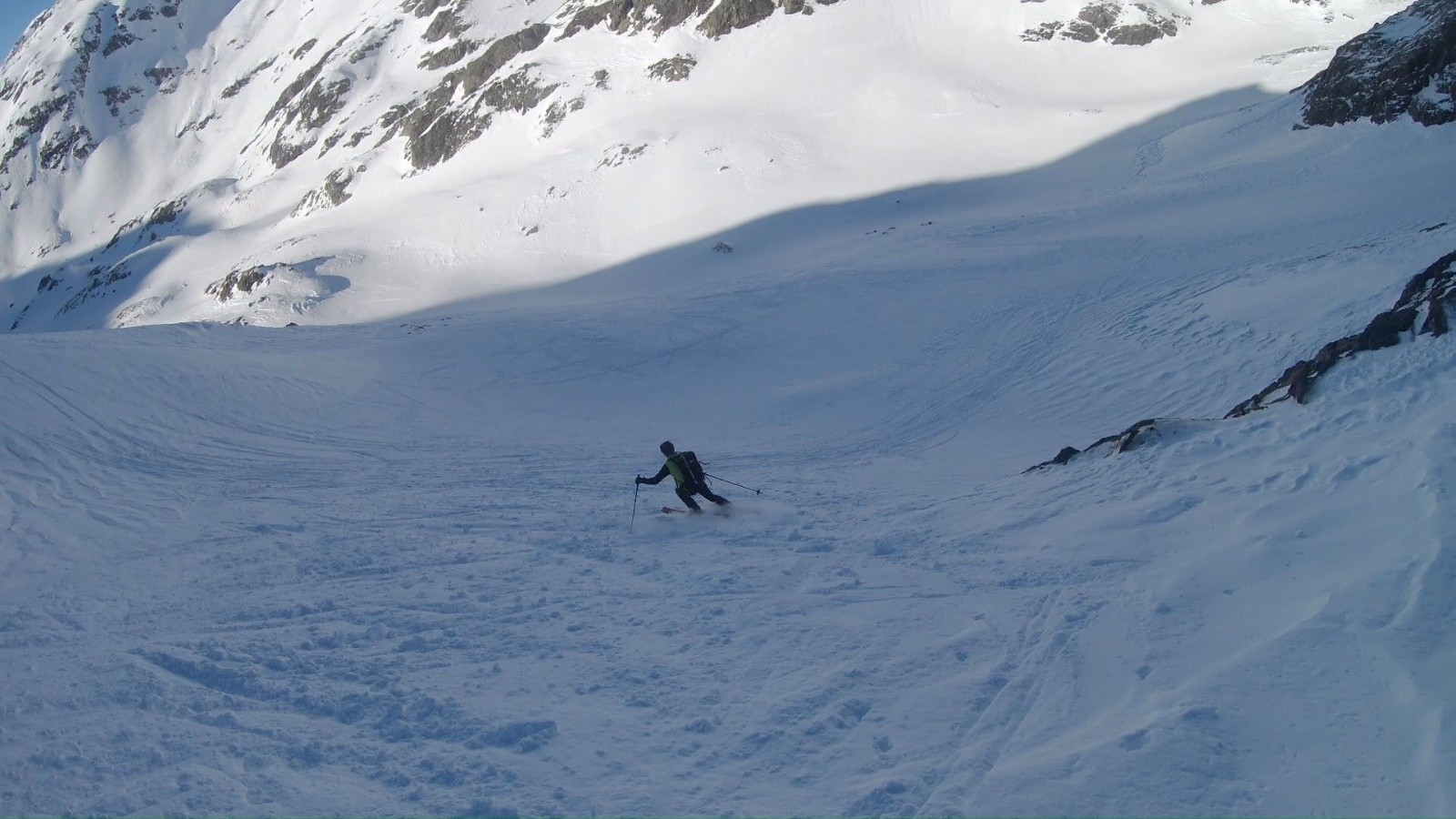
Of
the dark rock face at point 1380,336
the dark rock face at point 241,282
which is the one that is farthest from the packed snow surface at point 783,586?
the dark rock face at point 241,282

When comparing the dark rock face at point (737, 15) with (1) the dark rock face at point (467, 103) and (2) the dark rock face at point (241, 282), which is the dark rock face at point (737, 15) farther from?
(2) the dark rock face at point (241, 282)

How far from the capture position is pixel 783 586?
24.5ft

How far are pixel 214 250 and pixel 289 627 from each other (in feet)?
225

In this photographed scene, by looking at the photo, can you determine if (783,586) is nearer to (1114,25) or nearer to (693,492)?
(693,492)

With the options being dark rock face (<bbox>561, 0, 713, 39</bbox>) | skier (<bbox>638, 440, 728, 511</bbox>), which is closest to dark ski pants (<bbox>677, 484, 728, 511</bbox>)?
skier (<bbox>638, 440, 728, 511</bbox>)

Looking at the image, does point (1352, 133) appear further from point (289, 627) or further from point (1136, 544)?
point (289, 627)

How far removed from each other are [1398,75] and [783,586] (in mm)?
27417

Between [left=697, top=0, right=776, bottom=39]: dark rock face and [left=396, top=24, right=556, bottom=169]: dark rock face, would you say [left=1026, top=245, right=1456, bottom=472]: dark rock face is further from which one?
[left=396, top=24, right=556, bottom=169]: dark rock face

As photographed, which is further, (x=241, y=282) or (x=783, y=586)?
(x=241, y=282)

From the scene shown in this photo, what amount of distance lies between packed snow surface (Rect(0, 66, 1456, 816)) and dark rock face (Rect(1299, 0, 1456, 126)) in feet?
24.4

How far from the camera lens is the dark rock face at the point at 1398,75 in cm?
2344

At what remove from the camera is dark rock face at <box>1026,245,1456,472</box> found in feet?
27.8

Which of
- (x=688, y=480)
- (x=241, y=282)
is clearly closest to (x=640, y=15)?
(x=241, y=282)

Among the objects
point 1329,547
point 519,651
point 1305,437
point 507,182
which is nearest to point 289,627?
point 519,651
